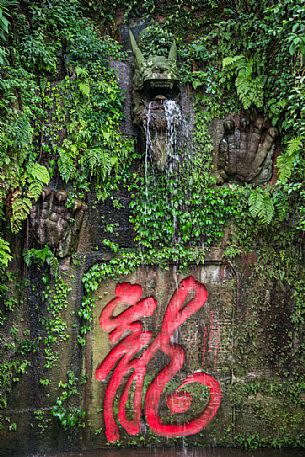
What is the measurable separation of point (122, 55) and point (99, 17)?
0.87m

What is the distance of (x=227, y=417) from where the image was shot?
707 centimetres

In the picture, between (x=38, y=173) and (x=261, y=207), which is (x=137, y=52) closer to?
(x=38, y=173)

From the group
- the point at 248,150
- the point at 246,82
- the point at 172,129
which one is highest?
the point at 246,82

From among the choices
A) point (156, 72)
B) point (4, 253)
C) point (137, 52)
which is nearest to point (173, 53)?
point (137, 52)

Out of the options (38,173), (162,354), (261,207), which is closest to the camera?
(38,173)

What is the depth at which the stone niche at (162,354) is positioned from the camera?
701 cm

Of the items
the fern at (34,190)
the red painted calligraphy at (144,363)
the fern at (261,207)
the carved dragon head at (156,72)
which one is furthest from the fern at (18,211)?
the fern at (261,207)

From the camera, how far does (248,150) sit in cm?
740

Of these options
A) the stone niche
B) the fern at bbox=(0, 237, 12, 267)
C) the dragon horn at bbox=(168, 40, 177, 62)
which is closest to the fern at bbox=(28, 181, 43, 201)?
the fern at bbox=(0, 237, 12, 267)

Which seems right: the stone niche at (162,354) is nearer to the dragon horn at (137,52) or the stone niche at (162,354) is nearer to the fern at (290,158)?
the fern at (290,158)

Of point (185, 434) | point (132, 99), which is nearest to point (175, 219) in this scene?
point (132, 99)

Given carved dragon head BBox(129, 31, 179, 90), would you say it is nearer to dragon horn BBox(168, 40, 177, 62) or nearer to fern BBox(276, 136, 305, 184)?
dragon horn BBox(168, 40, 177, 62)

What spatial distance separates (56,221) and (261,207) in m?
2.98

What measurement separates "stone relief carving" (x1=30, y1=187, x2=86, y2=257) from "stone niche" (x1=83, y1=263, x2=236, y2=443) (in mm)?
881
